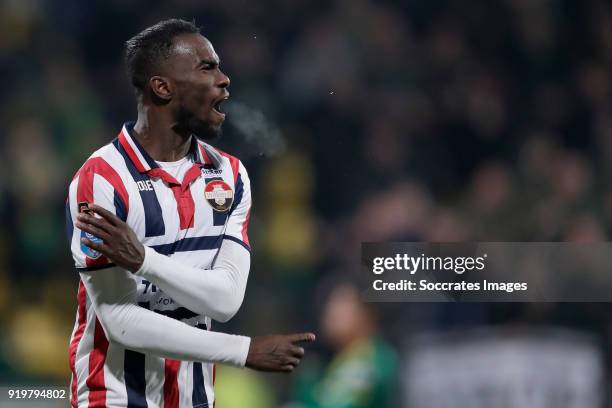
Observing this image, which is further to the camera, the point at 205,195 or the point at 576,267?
the point at 576,267

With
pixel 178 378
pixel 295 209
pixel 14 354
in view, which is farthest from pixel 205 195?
pixel 14 354

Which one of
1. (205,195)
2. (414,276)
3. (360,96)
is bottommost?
(205,195)

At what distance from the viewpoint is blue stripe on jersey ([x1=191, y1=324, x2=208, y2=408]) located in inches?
91.7

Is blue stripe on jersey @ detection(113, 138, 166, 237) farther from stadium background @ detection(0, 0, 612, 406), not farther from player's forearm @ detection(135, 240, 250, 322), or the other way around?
stadium background @ detection(0, 0, 612, 406)

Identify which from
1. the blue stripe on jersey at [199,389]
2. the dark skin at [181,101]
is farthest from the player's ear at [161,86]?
the blue stripe on jersey at [199,389]

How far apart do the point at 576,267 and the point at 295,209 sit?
3.84ft

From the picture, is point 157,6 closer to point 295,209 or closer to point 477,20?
point 295,209

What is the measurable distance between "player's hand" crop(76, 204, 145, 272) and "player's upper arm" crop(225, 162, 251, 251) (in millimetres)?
338

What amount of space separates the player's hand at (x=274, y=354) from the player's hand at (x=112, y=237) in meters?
0.34

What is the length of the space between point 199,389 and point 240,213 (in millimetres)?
444

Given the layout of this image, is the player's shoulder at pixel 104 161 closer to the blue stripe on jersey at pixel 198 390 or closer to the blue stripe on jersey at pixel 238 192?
the blue stripe on jersey at pixel 238 192

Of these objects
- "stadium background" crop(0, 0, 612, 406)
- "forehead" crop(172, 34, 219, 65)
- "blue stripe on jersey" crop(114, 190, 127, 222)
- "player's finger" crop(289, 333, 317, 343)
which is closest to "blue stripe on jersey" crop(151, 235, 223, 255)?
"blue stripe on jersey" crop(114, 190, 127, 222)

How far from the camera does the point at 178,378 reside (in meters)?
2.31

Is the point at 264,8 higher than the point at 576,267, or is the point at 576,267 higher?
the point at 264,8
